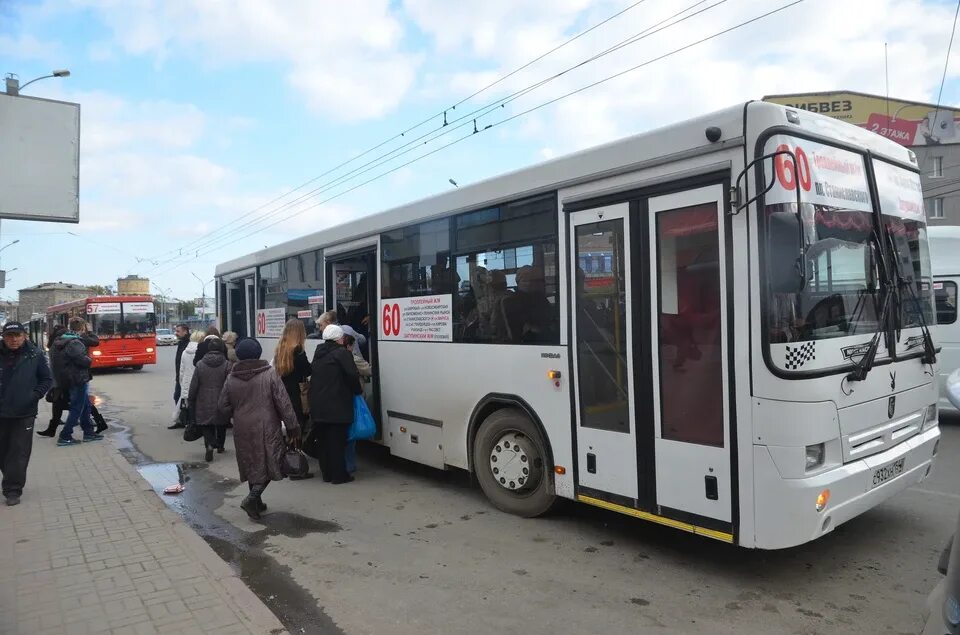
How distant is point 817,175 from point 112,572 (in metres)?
5.55

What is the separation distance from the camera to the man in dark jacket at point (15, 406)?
6.56 m

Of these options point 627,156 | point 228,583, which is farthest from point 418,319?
point 228,583

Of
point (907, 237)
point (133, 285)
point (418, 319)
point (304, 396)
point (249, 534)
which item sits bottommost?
point (249, 534)

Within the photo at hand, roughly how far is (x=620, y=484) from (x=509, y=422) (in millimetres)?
1303

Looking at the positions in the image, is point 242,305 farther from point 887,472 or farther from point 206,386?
point 887,472

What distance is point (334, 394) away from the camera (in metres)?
7.24

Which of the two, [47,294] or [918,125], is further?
[47,294]

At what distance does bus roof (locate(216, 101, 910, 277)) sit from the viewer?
13.7 feet

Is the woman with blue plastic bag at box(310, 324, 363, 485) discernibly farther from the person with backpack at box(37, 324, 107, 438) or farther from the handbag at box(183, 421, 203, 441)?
the person with backpack at box(37, 324, 107, 438)

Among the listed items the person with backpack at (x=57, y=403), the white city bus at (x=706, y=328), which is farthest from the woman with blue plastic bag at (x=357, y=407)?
the person with backpack at (x=57, y=403)

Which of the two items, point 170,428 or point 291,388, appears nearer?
point 291,388

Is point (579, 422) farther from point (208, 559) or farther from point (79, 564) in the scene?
point (79, 564)

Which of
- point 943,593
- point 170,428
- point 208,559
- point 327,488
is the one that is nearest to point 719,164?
point 943,593

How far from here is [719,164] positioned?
424 centimetres
